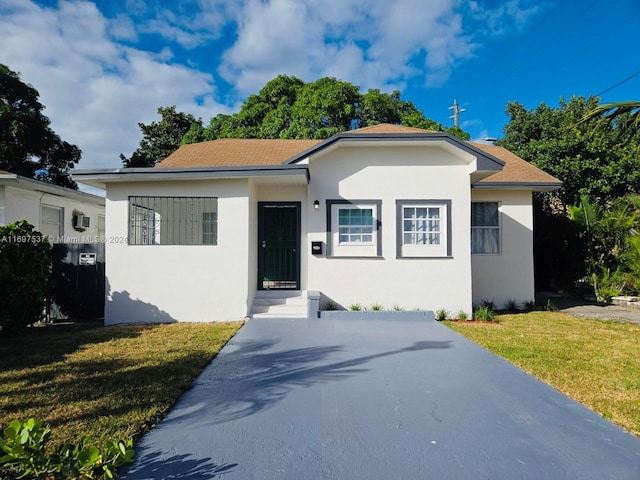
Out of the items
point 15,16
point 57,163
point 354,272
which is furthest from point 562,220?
point 57,163

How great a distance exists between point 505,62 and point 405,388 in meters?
17.1

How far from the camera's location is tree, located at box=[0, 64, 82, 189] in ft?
58.4

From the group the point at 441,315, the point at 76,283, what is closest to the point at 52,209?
the point at 76,283

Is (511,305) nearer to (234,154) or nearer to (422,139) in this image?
(422,139)

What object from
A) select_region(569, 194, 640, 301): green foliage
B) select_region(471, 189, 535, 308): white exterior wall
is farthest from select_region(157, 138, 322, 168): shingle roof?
select_region(569, 194, 640, 301): green foliage

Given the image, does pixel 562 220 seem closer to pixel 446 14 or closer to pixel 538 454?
pixel 446 14

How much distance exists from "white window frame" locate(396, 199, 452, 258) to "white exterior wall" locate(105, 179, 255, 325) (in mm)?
3726

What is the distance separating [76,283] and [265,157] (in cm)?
627

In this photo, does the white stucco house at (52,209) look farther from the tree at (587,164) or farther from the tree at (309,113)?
the tree at (587,164)

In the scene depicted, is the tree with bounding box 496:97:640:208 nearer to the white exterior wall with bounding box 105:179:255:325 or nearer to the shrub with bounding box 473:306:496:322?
the shrub with bounding box 473:306:496:322

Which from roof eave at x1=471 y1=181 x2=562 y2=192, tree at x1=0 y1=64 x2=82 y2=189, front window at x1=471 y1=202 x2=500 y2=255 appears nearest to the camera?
roof eave at x1=471 y1=181 x2=562 y2=192

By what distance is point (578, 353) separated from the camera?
588cm

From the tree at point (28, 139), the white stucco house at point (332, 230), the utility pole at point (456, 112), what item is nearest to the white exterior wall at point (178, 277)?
the white stucco house at point (332, 230)

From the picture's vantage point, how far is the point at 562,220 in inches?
497
